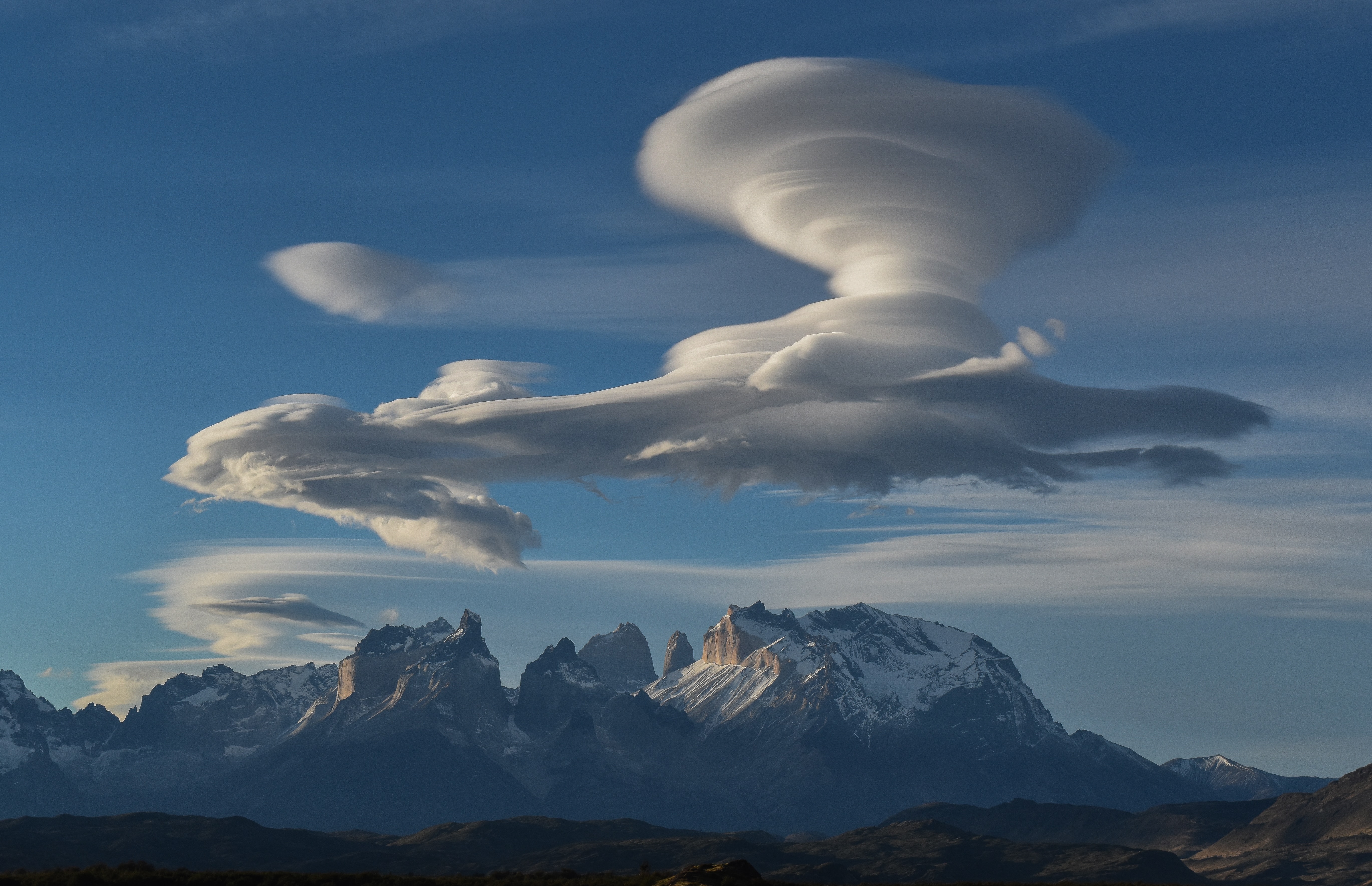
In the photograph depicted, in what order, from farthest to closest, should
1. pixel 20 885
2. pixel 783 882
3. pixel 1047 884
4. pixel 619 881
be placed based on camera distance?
pixel 783 882 → pixel 619 881 → pixel 20 885 → pixel 1047 884

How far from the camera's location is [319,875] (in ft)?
618

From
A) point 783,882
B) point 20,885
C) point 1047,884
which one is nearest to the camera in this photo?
point 1047,884

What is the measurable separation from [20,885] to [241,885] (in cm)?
2638

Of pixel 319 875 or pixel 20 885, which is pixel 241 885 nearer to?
pixel 319 875

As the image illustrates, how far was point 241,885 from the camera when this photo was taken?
181 m

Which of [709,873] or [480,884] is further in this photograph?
[480,884]

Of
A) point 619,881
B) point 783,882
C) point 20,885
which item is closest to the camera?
point 20,885

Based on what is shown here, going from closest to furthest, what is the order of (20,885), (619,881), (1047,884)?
(1047,884)
(20,885)
(619,881)

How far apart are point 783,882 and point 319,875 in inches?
2559

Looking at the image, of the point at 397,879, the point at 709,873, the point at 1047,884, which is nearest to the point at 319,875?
the point at 397,879

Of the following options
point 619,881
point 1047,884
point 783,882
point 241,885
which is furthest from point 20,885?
point 1047,884

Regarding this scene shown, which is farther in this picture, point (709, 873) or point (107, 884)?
point (107, 884)

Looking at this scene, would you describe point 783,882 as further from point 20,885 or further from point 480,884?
point 20,885

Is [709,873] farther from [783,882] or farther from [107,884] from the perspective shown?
[107,884]
